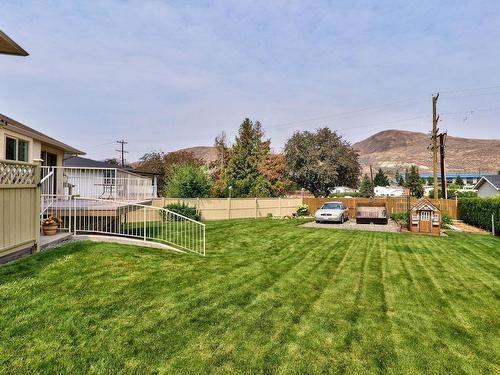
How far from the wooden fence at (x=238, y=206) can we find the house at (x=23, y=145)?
19.8 feet

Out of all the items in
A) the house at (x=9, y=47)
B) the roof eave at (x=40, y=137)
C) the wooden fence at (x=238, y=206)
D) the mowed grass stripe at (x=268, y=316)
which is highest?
the house at (x=9, y=47)

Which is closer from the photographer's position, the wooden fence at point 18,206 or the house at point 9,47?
the wooden fence at point 18,206

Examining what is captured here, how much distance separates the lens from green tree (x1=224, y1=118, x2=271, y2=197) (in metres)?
36.2

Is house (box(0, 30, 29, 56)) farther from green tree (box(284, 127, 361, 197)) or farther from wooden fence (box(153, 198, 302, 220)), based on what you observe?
green tree (box(284, 127, 361, 197))

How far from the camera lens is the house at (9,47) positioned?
279 inches

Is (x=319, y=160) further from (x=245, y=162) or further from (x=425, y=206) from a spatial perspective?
(x=425, y=206)

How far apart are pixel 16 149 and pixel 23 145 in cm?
69

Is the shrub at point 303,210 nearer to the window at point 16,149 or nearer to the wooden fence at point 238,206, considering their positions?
the wooden fence at point 238,206

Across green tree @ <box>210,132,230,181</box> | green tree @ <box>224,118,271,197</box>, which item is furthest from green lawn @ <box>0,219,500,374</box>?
green tree @ <box>210,132,230,181</box>

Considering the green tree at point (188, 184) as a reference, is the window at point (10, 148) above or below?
above

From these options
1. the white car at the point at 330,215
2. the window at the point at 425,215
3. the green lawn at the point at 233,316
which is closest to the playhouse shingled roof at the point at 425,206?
the window at the point at 425,215

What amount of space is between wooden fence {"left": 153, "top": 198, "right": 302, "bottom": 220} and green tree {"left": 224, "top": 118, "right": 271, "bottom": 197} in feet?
35.2

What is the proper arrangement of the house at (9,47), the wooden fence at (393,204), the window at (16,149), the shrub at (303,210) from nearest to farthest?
the house at (9,47), the window at (16,149), the wooden fence at (393,204), the shrub at (303,210)

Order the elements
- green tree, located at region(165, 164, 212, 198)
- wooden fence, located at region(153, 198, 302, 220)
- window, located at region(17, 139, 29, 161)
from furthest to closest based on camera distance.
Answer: green tree, located at region(165, 164, 212, 198), wooden fence, located at region(153, 198, 302, 220), window, located at region(17, 139, 29, 161)
